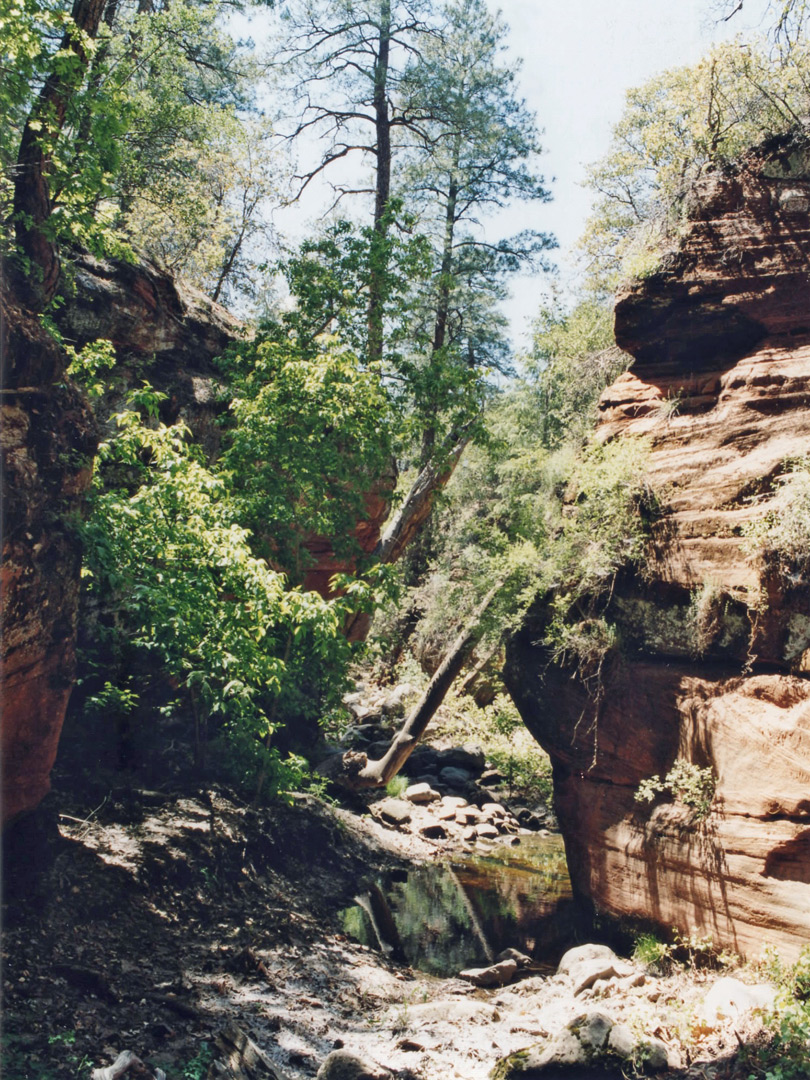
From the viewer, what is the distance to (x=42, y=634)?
6391 mm

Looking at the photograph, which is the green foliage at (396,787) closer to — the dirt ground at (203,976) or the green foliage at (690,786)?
the dirt ground at (203,976)

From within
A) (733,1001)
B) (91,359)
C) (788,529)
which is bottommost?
(733,1001)

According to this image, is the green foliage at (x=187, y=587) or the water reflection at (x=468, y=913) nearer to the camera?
the green foliage at (x=187, y=587)

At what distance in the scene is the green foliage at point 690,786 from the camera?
796cm

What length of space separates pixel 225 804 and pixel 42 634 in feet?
16.4

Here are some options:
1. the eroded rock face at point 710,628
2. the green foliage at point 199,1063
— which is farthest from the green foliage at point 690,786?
the green foliage at point 199,1063

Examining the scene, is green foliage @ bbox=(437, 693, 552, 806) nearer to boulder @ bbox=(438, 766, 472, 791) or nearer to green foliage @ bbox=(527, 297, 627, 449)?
boulder @ bbox=(438, 766, 472, 791)

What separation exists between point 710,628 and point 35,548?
277 inches

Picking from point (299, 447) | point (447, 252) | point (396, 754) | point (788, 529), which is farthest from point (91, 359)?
point (447, 252)

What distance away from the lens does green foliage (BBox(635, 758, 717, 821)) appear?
7961 millimetres

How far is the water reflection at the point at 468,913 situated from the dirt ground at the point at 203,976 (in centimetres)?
69

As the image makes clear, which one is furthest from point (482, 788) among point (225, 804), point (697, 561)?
point (697, 561)

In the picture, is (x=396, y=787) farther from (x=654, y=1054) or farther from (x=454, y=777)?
(x=654, y=1054)

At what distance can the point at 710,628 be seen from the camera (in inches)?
330
